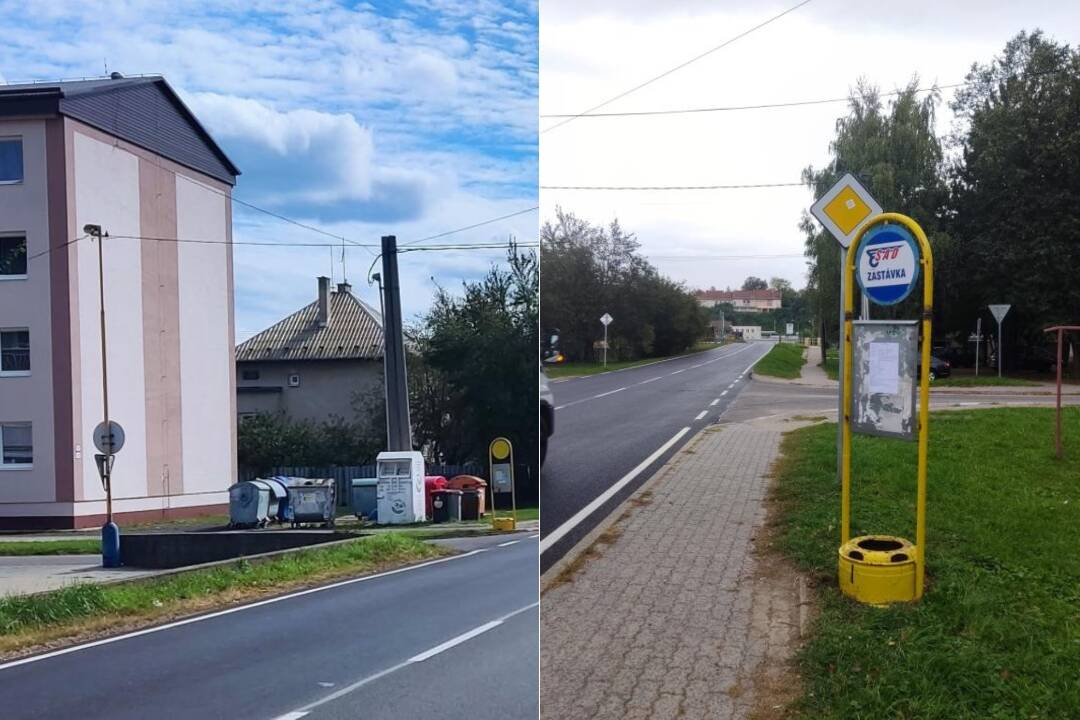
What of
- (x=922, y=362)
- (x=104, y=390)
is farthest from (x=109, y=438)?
(x=922, y=362)

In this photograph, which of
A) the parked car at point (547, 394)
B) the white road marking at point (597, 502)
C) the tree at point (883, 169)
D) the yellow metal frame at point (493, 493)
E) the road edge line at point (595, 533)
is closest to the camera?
the parked car at point (547, 394)

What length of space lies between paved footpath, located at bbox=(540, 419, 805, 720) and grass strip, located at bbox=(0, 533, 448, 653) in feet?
1.90

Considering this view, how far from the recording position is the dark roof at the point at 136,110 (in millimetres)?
2211

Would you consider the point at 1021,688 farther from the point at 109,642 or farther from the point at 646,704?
the point at 109,642

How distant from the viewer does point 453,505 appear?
215 cm

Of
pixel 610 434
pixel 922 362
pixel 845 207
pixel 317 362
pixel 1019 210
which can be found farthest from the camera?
pixel 610 434

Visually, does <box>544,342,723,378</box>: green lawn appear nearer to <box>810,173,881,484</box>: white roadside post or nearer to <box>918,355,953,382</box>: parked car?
<box>810,173,881,484</box>: white roadside post

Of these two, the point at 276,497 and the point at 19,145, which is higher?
the point at 19,145

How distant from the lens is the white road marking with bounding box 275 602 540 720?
1.91m

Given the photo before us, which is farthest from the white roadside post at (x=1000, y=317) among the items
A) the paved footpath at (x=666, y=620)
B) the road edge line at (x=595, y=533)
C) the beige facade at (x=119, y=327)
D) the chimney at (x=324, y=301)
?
the beige facade at (x=119, y=327)

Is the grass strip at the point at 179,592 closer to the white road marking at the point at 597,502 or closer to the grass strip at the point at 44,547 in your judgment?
the grass strip at the point at 44,547

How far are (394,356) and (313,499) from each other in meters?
0.63

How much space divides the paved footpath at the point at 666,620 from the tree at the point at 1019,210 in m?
2.24

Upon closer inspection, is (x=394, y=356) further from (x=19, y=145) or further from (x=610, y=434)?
(x=610, y=434)
